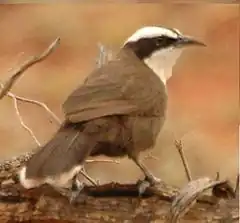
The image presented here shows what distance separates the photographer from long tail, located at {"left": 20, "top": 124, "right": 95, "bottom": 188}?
54.1 inches

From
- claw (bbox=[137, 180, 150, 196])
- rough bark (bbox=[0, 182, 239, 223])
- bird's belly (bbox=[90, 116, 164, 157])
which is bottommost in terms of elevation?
rough bark (bbox=[0, 182, 239, 223])

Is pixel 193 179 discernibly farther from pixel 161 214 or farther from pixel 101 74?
pixel 101 74

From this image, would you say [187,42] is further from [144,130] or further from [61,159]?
[61,159]

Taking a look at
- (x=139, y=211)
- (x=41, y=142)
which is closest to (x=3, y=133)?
(x=41, y=142)

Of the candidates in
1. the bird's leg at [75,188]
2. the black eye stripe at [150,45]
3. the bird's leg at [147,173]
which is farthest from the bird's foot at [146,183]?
the black eye stripe at [150,45]

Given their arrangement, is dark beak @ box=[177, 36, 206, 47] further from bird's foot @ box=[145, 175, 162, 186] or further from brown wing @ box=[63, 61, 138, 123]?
bird's foot @ box=[145, 175, 162, 186]

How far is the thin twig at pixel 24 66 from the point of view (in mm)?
1477

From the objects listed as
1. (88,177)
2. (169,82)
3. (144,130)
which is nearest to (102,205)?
(88,177)

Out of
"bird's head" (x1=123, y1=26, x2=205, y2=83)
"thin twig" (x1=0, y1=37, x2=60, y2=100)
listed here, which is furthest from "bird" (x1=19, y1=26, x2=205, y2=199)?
"thin twig" (x1=0, y1=37, x2=60, y2=100)

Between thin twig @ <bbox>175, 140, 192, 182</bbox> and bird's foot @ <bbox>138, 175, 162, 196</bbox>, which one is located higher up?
thin twig @ <bbox>175, 140, 192, 182</bbox>

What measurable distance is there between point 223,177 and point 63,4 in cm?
51

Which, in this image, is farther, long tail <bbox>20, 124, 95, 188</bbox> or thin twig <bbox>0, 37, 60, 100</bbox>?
thin twig <bbox>0, 37, 60, 100</bbox>

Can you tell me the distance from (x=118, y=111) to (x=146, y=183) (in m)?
0.17

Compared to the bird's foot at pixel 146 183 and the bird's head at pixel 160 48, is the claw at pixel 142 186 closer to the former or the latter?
the bird's foot at pixel 146 183
